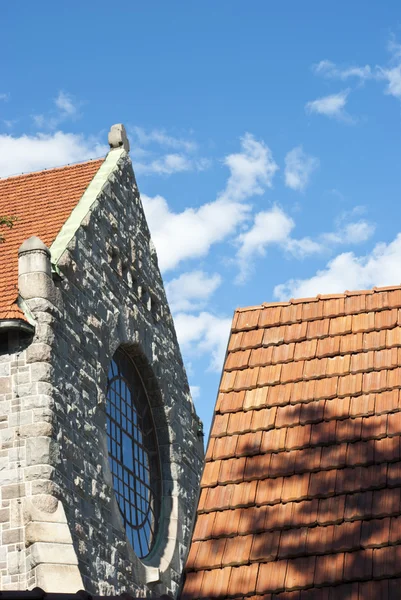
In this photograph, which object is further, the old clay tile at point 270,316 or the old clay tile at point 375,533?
the old clay tile at point 270,316

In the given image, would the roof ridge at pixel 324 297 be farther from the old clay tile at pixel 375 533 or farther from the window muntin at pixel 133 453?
the window muntin at pixel 133 453

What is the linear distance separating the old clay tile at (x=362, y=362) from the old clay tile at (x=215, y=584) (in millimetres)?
1940

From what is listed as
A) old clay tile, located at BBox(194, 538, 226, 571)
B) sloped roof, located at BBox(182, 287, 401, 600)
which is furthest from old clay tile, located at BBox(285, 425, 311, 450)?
old clay tile, located at BBox(194, 538, 226, 571)

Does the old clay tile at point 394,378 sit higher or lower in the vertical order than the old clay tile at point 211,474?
higher

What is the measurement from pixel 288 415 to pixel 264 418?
186 mm

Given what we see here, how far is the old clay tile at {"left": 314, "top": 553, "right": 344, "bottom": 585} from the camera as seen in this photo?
7.08m

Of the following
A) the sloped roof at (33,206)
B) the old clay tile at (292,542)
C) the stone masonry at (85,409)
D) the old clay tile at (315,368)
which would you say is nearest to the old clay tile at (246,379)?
the old clay tile at (315,368)

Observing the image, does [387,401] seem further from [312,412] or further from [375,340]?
[375,340]

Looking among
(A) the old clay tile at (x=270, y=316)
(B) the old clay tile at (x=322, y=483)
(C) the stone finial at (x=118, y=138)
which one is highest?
(C) the stone finial at (x=118, y=138)

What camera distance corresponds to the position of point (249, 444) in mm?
8195

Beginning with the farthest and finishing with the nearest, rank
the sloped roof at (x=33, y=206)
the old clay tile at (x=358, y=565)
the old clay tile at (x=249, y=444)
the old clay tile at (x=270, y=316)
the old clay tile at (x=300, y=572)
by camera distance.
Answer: the sloped roof at (x=33, y=206) < the old clay tile at (x=270, y=316) < the old clay tile at (x=249, y=444) < the old clay tile at (x=300, y=572) < the old clay tile at (x=358, y=565)

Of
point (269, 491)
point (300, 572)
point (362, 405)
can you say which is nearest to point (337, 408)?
point (362, 405)

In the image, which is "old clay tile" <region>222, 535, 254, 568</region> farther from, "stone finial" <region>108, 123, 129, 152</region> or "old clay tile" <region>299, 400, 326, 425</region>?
"stone finial" <region>108, 123, 129, 152</region>

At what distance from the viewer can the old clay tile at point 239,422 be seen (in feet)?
27.4
